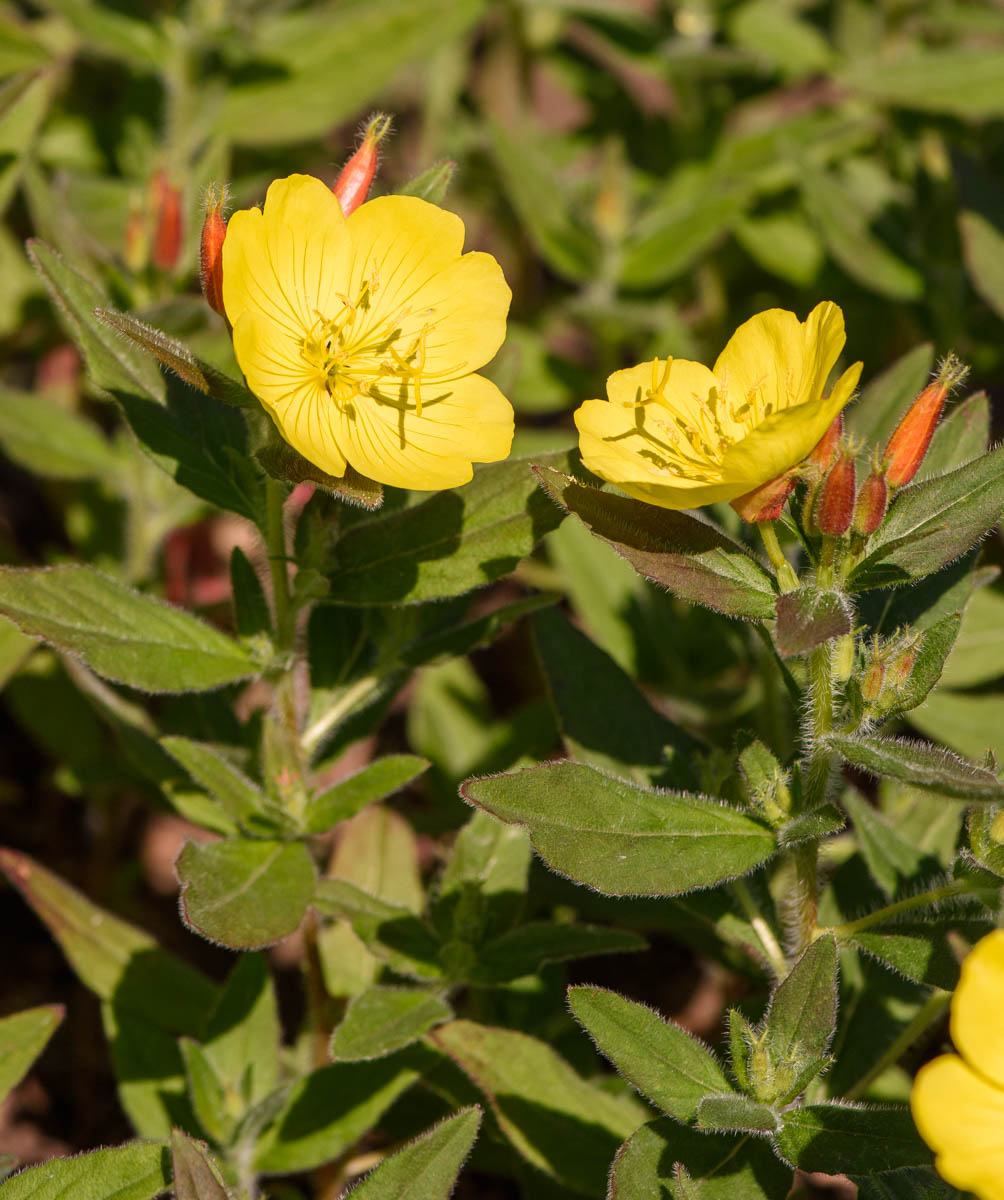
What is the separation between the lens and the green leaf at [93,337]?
2.52 metres

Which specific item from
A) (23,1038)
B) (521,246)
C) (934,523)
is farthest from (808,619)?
(521,246)

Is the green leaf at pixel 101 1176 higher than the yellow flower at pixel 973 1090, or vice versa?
the yellow flower at pixel 973 1090

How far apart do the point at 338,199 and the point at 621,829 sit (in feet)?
4.03

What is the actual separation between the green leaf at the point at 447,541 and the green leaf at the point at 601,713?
0.46m

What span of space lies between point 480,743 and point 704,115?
258 centimetres

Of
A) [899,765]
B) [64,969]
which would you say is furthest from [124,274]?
[899,765]

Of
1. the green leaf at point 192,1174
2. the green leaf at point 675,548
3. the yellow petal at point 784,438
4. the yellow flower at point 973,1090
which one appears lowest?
the green leaf at point 192,1174

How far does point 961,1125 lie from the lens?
1738mm

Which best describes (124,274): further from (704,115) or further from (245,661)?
(704,115)

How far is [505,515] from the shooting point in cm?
245

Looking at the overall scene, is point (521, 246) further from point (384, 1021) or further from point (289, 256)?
point (384, 1021)

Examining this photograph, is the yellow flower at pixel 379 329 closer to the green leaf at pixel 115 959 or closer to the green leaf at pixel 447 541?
the green leaf at pixel 447 541

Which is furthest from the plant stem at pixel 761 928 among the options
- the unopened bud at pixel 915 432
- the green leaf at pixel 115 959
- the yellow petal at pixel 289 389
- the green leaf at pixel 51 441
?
the green leaf at pixel 51 441

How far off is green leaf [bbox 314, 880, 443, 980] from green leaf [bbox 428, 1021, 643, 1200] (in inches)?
5.3
